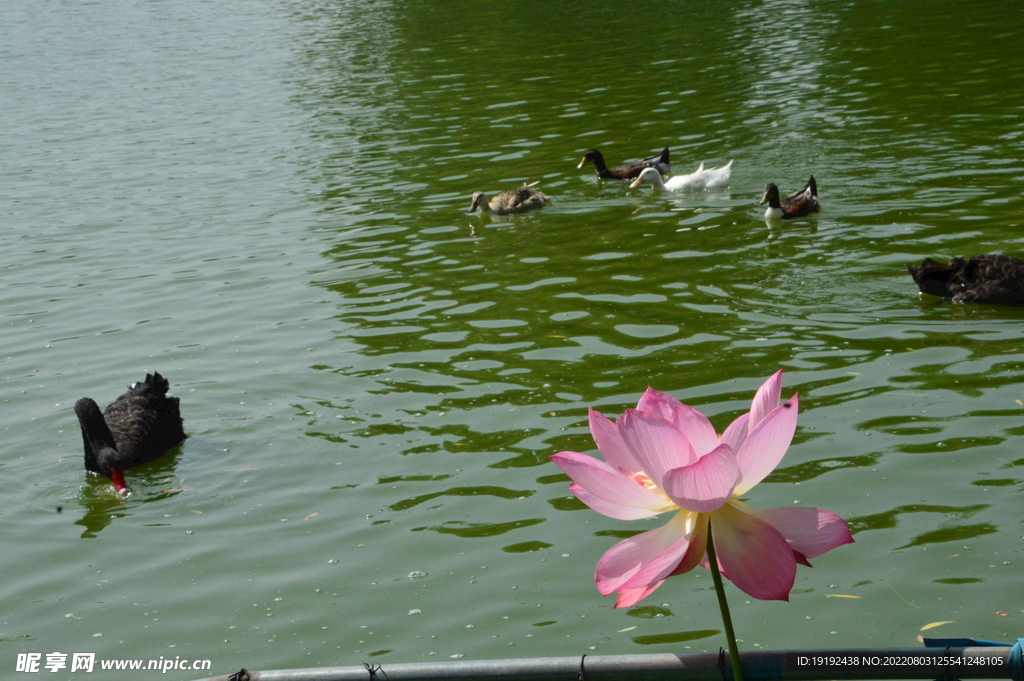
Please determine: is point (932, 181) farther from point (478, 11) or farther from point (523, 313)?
point (478, 11)

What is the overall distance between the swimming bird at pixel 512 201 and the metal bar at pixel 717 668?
44.8 feet

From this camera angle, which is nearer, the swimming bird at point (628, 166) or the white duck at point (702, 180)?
the white duck at point (702, 180)

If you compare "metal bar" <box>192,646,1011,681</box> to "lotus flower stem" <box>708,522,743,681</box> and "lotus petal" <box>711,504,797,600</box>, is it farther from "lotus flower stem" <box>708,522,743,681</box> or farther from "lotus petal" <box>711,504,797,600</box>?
"lotus petal" <box>711,504,797,600</box>

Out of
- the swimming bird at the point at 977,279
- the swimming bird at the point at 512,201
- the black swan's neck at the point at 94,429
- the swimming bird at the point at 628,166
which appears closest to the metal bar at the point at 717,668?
the black swan's neck at the point at 94,429

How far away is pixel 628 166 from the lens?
59.2ft

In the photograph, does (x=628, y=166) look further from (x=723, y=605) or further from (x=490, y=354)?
(x=723, y=605)

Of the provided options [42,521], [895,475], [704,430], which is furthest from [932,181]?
[704,430]

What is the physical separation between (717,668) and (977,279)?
9272 mm

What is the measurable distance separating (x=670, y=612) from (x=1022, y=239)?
8558 millimetres

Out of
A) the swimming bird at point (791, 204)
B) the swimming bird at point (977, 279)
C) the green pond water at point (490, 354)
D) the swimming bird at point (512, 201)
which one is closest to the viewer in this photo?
the green pond water at point (490, 354)

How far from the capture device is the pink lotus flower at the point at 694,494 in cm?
181

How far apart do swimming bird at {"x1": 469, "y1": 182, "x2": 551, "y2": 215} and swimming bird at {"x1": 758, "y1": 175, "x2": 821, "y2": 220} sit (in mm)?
3582

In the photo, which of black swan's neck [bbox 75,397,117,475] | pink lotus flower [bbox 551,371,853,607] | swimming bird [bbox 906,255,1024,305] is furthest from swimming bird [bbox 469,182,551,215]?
pink lotus flower [bbox 551,371,853,607]

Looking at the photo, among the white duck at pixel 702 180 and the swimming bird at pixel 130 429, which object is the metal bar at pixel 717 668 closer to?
the swimming bird at pixel 130 429
